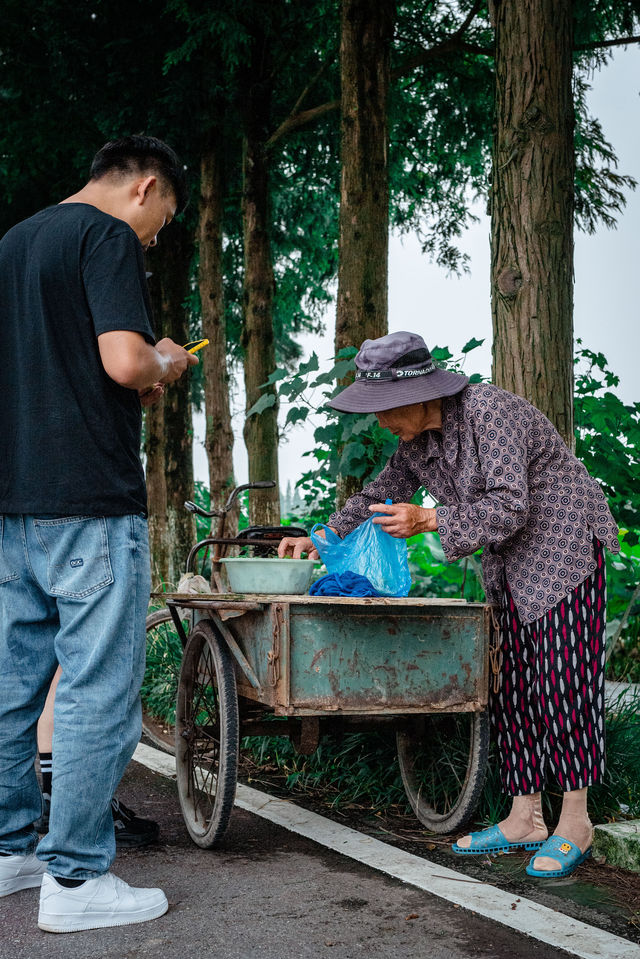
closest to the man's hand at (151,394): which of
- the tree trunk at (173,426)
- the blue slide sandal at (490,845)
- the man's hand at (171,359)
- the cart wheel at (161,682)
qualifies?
the man's hand at (171,359)

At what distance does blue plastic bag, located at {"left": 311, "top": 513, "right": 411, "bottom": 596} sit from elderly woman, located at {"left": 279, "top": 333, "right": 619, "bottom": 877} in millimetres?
199

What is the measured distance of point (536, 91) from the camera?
5.01m

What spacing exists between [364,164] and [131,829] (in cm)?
489

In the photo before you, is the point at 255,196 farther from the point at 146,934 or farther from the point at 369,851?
the point at 146,934

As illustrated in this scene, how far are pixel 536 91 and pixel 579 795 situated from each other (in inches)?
129

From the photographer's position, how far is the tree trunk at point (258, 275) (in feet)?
33.1

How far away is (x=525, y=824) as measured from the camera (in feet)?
12.9

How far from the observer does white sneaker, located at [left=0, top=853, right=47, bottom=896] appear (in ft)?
10.7

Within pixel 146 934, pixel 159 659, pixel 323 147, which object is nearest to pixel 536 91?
pixel 146 934

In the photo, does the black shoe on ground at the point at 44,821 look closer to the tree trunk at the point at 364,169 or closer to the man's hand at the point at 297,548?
the man's hand at the point at 297,548

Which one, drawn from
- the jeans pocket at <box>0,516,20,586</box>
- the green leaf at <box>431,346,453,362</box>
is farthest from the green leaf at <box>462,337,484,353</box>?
the jeans pocket at <box>0,516,20,586</box>

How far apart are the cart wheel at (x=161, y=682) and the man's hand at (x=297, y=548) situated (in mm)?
1908

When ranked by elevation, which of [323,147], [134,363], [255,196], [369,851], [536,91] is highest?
[323,147]

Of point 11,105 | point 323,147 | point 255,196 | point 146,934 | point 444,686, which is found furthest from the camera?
point 323,147
